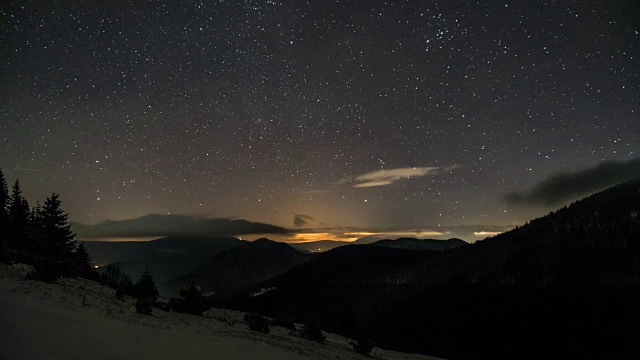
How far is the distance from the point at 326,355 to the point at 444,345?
149333mm

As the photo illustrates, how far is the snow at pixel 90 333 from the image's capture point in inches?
332

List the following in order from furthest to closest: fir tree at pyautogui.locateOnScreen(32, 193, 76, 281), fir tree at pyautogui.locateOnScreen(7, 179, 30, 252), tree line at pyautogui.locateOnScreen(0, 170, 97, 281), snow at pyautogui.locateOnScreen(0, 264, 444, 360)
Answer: fir tree at pyautogui.locateOnScreen(7, 179, 30, 252), tree line at pyautogui.locateOnScreen(0, 170, 97, 281), fir tree at pyautogui.locateOnScreen(32, 193, 76, 281), snow at pyautogui.locateOnScreen(0, 264, 444, 360)

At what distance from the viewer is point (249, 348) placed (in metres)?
13.3

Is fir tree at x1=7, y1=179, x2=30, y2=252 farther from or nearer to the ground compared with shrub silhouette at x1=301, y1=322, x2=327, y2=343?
farther from the ground

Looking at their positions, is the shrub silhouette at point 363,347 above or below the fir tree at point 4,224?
below

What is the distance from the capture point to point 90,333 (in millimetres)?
10234

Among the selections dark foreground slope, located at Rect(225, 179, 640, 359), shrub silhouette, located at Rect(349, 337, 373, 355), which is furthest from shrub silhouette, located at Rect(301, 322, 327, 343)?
dark foreground slope, located at Rect(225, 179, 640, 359)

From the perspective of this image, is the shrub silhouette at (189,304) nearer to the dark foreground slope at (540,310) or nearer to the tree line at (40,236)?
the tree line at (40,236)

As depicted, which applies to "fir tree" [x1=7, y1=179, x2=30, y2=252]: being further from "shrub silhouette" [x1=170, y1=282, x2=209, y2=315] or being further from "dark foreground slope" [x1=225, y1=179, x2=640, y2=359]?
"dark foreground slope" [x1=225, y1=179, x2=640, y2=359]

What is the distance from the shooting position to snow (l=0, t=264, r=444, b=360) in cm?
845

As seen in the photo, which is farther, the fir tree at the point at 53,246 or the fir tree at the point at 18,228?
the fir tree at the point at 18,228

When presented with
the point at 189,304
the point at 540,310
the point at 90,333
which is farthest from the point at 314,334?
the point at 540,310

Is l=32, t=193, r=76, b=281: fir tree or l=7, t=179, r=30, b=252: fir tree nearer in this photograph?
l=32, t=193, r=76, b=281: fir tree

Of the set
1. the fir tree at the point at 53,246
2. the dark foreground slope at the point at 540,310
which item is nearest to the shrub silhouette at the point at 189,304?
the fir tree at the point at 53,246
